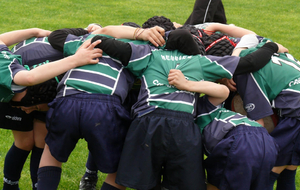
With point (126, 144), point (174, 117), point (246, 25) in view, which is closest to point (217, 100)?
point (174, 117)

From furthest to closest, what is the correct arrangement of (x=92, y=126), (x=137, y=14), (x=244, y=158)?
1. (x=137, y=14)
2. (x=92, y=126)
3. (x=244, y=158)

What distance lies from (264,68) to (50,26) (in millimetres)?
7115

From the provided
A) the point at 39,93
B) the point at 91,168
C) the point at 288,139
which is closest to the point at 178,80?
the point at 288,139

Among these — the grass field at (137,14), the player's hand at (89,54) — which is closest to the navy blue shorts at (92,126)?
the player's hand at (89,54)

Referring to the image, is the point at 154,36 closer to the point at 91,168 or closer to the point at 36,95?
the point at 36,95

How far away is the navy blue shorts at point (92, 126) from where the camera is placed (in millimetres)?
2107

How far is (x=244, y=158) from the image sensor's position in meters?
1.99

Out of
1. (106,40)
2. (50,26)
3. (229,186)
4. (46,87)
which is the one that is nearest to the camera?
A: (229,186)

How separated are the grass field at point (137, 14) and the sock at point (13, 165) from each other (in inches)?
234

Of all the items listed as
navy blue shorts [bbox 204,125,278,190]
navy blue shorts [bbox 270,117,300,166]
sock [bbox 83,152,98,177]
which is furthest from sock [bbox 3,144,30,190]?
navy blue shorts [bbox 270,117,300,166]

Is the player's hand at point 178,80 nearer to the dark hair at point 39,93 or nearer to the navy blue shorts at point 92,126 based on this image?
the navy blue shorts at point 92,126

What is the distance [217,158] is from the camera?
2.10 metres

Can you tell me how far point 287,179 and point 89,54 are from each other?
→ 5.72 ft

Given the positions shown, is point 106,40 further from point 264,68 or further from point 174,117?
point 264,68
